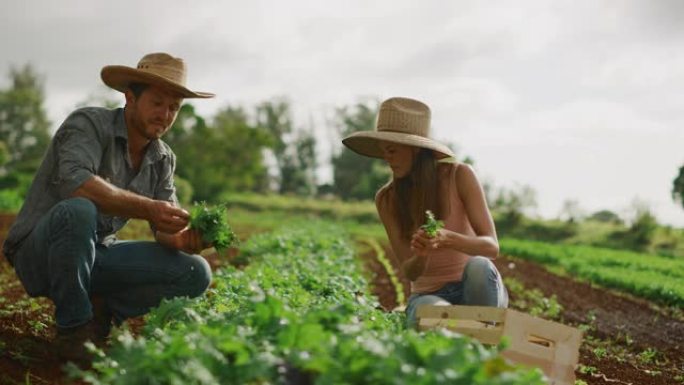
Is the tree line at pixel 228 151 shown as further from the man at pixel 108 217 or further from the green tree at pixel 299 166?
the man at pixel 108 217

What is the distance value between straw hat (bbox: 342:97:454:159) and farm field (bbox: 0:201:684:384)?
1003 mm

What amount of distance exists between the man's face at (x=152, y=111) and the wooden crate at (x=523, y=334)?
1.94 m

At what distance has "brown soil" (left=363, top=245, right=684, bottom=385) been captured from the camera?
564cm

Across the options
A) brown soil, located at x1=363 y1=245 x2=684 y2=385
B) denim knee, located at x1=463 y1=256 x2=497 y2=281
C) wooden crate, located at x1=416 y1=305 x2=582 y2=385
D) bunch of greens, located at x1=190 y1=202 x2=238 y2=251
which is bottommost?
brown soil, located at x1=363 y1=245 x2=684 y2=385

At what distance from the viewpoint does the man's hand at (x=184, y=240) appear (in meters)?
4.44

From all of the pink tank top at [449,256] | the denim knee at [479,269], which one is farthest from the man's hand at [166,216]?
the denim knee at [479,269]

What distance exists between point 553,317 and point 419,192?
16.3ft

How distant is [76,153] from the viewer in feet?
13.4

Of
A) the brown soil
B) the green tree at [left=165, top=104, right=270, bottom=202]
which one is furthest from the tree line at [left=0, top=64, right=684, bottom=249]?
the brown soil

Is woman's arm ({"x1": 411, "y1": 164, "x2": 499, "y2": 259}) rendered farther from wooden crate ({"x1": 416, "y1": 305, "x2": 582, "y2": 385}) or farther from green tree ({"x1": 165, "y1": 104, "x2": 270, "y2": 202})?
green tree ({"x1": 165, "y1": 104, "x2": 270, "y2": 202})

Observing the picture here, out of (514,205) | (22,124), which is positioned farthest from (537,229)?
(22,124)

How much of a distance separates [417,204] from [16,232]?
236cm

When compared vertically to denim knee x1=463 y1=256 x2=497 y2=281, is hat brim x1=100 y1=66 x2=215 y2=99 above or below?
above

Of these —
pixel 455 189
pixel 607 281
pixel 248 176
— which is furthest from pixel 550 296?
pixel 248 176
